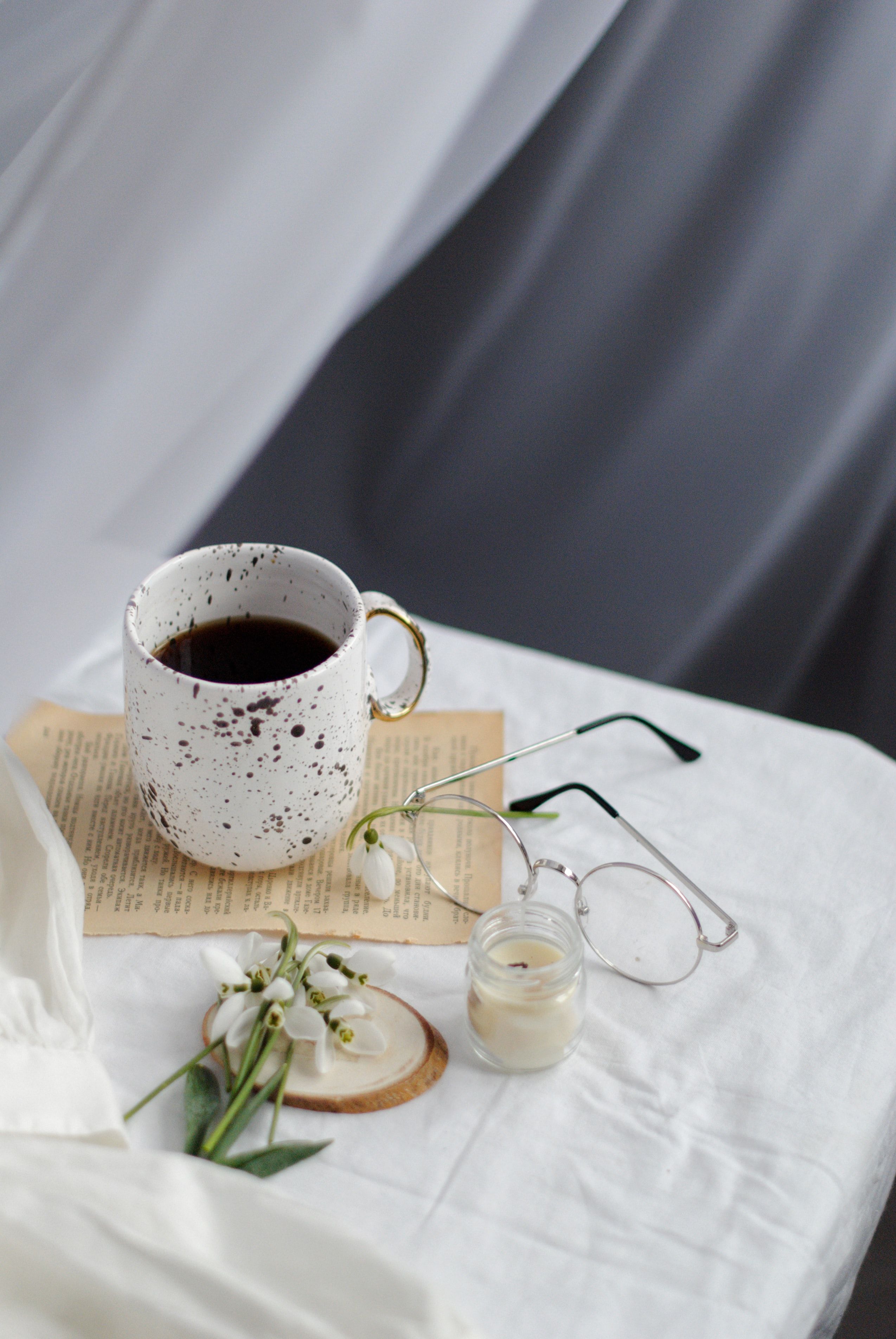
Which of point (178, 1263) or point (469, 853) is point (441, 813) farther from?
point (178, 1263)

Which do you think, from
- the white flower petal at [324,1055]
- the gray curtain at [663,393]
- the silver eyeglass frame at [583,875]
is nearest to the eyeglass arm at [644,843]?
the silver eyeglass frame at [583,875]

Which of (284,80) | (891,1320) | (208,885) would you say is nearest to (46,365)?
(284,80)

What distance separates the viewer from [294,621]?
67 centimetres

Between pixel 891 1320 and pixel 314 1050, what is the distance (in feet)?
2.45

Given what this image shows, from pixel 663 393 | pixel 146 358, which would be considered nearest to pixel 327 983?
pixel 146 358

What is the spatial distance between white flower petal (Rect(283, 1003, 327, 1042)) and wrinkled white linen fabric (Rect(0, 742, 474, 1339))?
77 millimetres

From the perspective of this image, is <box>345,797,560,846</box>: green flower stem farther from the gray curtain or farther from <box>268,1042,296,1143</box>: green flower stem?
the gray curtain

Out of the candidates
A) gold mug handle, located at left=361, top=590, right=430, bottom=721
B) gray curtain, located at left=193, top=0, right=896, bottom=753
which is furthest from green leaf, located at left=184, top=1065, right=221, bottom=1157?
gray curtain, located at left=193, top=0, right=896, bottom=753

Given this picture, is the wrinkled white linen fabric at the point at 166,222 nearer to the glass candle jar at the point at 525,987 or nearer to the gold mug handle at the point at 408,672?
the gold mug handle at the point at 408,672

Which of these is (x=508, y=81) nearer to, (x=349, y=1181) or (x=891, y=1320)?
(x=349, y=1181)

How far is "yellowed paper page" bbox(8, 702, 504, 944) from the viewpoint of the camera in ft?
2.08

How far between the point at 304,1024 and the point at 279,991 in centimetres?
2

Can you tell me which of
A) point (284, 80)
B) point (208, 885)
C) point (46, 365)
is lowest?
point (208, 885)

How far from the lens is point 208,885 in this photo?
65 centimetres
